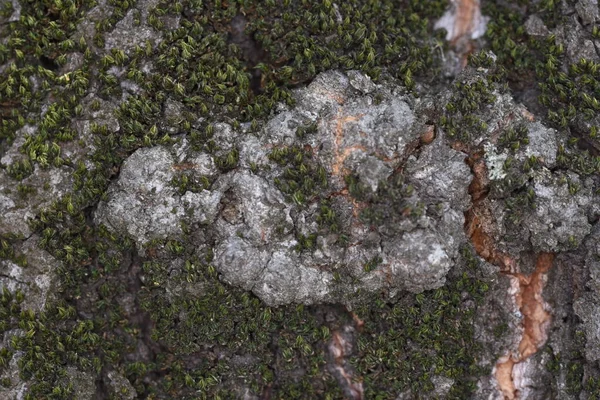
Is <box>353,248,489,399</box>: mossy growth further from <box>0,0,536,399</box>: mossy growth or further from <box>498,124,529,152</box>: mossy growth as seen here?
<box>498,124,529,152</box>: mossy growth

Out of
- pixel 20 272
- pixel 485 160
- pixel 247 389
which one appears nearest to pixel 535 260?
pixel 485 160

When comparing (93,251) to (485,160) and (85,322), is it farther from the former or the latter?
(485,160)

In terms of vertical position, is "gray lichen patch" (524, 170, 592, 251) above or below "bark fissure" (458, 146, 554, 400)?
above

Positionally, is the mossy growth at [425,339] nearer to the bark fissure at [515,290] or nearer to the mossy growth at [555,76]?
the bark fissure at [515,290]

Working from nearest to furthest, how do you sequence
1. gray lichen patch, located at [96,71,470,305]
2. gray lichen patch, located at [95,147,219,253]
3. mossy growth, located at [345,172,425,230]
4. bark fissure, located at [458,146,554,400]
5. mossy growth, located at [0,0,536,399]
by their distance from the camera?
mossy growth, located at [345,172,425,230] < gray lichen patch, located at [96,71,470,305] < gray lichen patch, located at [95,147,219,253] < mossy growth, located at [0,0,536,399] < bark fissure, located at [458,146,554,400]

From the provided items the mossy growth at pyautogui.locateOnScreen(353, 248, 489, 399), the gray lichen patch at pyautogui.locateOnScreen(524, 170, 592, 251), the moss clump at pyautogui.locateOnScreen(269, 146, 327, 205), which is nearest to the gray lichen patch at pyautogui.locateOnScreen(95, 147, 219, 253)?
the moss clump at pyautogui.locateOnScreen(269, 146, 327, 205)

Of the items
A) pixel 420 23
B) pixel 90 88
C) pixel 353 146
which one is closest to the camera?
pixel 353 146

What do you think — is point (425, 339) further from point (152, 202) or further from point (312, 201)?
point (152, 202)

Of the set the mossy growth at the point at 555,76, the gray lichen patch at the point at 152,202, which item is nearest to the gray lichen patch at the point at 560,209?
the mossy growth at the point at 555,76
